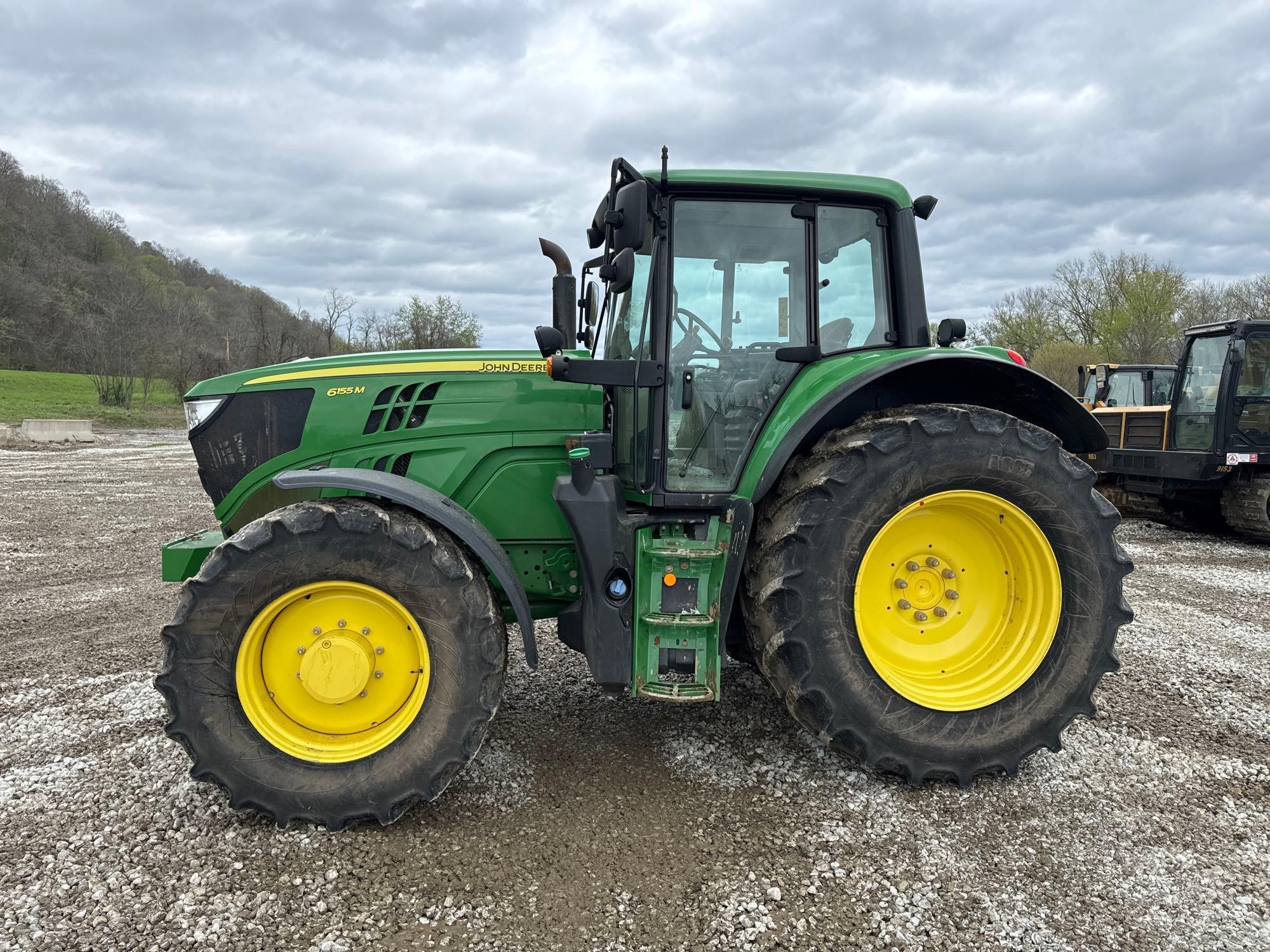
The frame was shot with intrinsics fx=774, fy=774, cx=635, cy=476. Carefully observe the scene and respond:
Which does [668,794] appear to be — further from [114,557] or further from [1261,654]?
[114,557]

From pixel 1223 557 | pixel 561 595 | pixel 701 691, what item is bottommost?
pixel 1223 557

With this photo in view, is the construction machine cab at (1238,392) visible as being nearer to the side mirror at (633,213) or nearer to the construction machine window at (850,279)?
the construction machine window at (850,279)

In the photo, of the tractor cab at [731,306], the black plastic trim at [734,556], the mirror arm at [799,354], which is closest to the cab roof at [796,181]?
the tractor cab at [731,306]

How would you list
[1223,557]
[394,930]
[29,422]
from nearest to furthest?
[394,930] < [1223,557] < [29,422]

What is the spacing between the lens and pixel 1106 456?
375 inches

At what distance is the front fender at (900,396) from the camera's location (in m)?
2.78

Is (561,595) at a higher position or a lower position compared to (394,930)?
higher

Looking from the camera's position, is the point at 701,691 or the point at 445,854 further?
the point at 701,691

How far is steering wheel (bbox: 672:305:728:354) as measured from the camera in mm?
2887

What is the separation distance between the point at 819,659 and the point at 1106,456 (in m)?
8.62

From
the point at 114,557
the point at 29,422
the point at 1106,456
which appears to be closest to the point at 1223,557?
the point at 1106,456

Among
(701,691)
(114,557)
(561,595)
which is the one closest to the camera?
(701,691)

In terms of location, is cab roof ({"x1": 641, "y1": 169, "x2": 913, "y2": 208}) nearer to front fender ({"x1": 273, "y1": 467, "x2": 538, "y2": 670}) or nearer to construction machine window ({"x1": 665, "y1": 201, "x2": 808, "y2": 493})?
construction machine window ({"x1": 665, "y1": 201, "x2": 808, "y2": 493})

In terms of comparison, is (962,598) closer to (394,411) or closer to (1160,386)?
(394,411)
